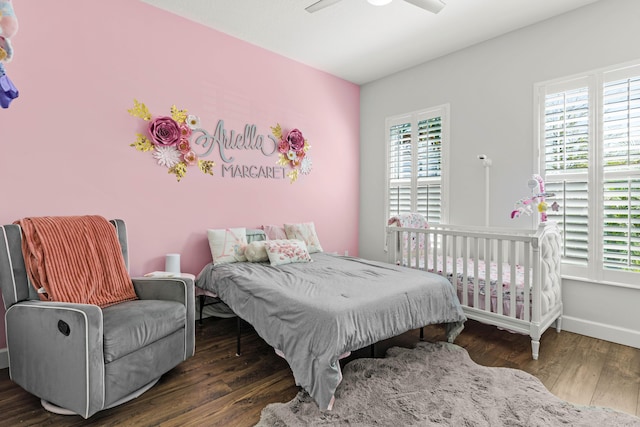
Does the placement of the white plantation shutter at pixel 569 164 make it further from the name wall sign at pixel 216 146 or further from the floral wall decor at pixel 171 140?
the floral wall decor at pixel 171 140

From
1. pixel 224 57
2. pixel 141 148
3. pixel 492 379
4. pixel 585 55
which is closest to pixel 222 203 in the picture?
pixel 141 148

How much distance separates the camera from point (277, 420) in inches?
65.4

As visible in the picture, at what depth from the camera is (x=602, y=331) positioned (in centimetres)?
265

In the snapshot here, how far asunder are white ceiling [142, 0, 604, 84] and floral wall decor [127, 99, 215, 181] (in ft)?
2.89

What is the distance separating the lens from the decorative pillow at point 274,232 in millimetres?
3451

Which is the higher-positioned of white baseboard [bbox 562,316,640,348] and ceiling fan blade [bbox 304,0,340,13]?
ceiling fan blade [bbox 304,0,340,13]

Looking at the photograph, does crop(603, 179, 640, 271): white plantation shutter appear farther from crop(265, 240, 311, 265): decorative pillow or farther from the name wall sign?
the name wall sign

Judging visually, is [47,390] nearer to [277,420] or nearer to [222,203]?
[277,420]

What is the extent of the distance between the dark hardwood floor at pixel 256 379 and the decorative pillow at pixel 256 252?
62 centimetres

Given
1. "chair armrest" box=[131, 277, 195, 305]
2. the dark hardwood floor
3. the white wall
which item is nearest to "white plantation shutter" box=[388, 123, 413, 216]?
the white wall

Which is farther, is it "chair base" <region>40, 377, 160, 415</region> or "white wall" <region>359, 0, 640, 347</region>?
"white wall" <region>359, 0, 640, 347</region>

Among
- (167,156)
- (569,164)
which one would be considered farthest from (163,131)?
(569,164)

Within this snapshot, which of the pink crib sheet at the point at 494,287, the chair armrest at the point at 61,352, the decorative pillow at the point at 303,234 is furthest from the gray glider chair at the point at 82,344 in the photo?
the pink crib sheet at the point at 494,287

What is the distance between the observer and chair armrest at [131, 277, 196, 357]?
7.13ft
